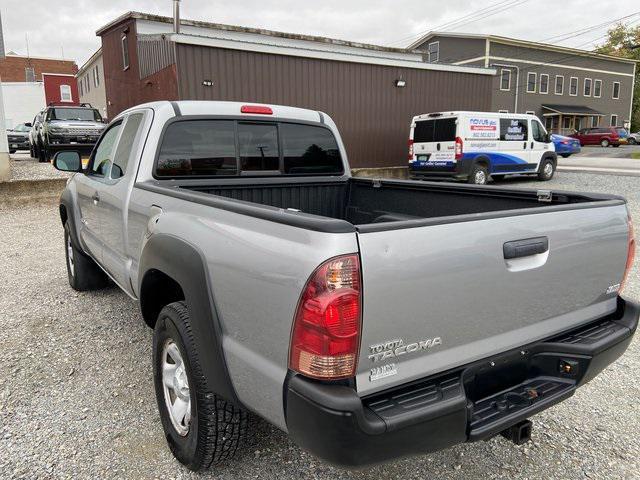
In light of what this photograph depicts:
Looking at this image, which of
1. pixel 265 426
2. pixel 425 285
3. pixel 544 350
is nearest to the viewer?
pixel 425 285

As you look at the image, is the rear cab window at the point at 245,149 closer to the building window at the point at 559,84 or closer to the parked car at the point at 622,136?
the parked car at the point at 622,136

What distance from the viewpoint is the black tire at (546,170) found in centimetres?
1649

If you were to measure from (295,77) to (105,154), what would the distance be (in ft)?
38.2

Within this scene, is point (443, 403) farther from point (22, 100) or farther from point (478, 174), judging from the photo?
point (22, 100)

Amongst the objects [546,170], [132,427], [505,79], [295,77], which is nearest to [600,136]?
[505,79]

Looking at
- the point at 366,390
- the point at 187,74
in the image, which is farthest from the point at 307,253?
the point at 187,74

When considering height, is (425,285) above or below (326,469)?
above

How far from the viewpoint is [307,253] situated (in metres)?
1.65

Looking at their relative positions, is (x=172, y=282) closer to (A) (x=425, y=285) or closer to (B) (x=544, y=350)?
(A) (x=425, y=285)

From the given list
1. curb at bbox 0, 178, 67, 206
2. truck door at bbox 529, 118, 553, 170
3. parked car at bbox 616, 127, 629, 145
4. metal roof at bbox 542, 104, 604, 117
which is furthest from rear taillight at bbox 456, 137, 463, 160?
metal roof at bbox 542, 104, 604, 117

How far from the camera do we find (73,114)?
16.5 meters

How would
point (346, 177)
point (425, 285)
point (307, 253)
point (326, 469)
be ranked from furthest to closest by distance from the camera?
point (346, 177) < point (326, 469) < point (425, 285) < point (307, 253)

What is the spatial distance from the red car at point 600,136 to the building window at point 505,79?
276 inches

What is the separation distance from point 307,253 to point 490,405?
3.42 ft
